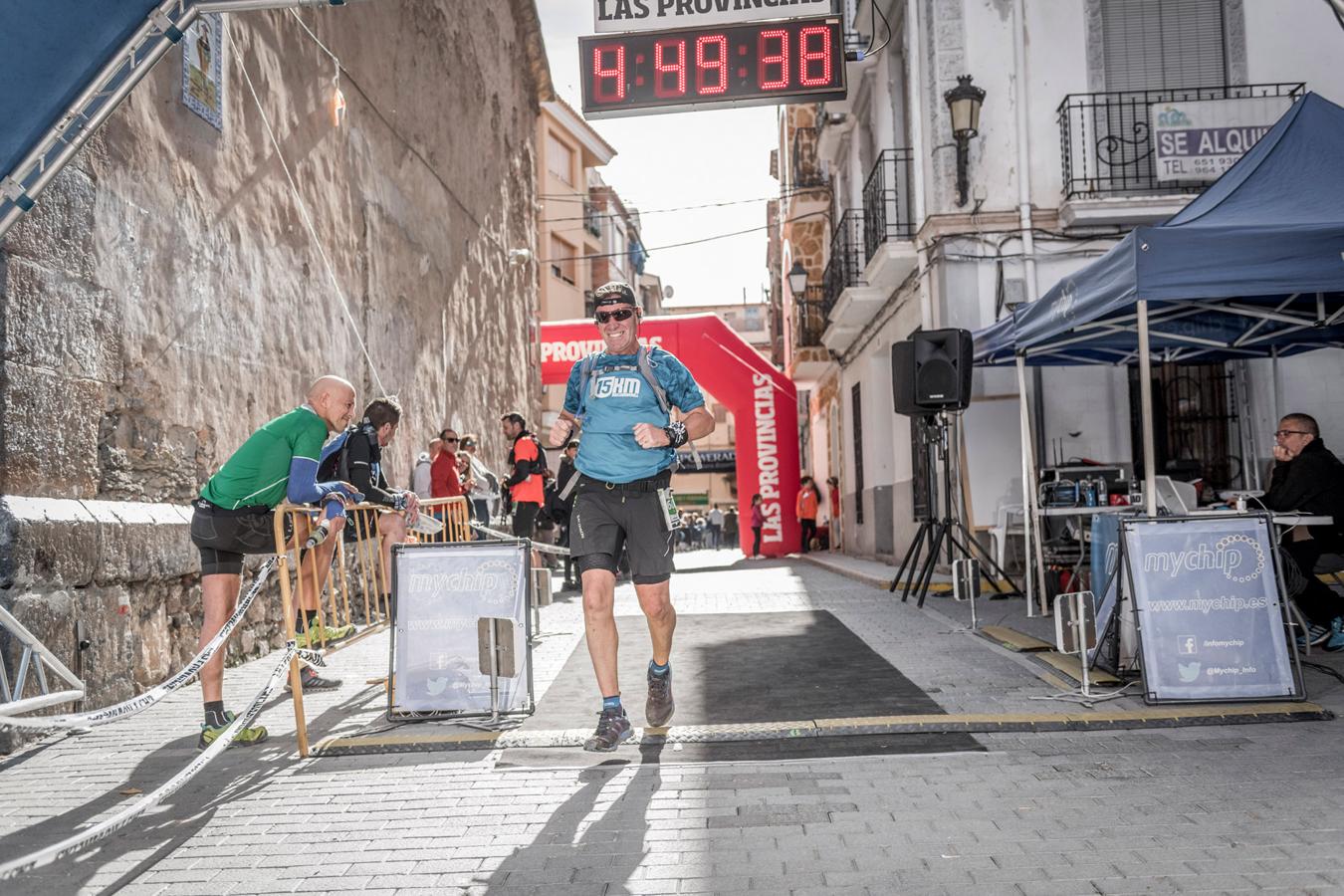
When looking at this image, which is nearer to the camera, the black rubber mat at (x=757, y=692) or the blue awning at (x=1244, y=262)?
the black rubber mat at (x=757, y=692)

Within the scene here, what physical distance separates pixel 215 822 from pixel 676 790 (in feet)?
5.30

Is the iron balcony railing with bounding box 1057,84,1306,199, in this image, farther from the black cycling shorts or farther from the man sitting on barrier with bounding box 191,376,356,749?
the black cycling shorts

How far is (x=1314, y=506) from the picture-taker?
24.2ft

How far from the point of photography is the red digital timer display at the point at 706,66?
9.17 meters

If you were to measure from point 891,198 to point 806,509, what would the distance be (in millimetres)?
8615

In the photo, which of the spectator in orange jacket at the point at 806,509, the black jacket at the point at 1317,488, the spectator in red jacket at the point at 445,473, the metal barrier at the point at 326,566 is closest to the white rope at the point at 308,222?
the spectator in red jacket at the point at 445,473

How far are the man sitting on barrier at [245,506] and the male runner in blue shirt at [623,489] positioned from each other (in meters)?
1.20

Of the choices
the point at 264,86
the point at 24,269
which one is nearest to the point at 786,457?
the point at 264,86

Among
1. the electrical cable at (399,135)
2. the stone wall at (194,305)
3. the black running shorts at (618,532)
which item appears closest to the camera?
the black running shorts at (618,532)

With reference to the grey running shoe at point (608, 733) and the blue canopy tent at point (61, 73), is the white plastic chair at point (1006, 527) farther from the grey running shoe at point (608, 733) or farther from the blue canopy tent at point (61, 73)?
the blue canopy tent at point (61, 73)

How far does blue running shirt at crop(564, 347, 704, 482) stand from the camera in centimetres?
520

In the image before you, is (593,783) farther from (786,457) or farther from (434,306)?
(786,457)

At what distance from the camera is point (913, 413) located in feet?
34.8

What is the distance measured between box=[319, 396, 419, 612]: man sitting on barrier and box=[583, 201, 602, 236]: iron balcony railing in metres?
37.7
